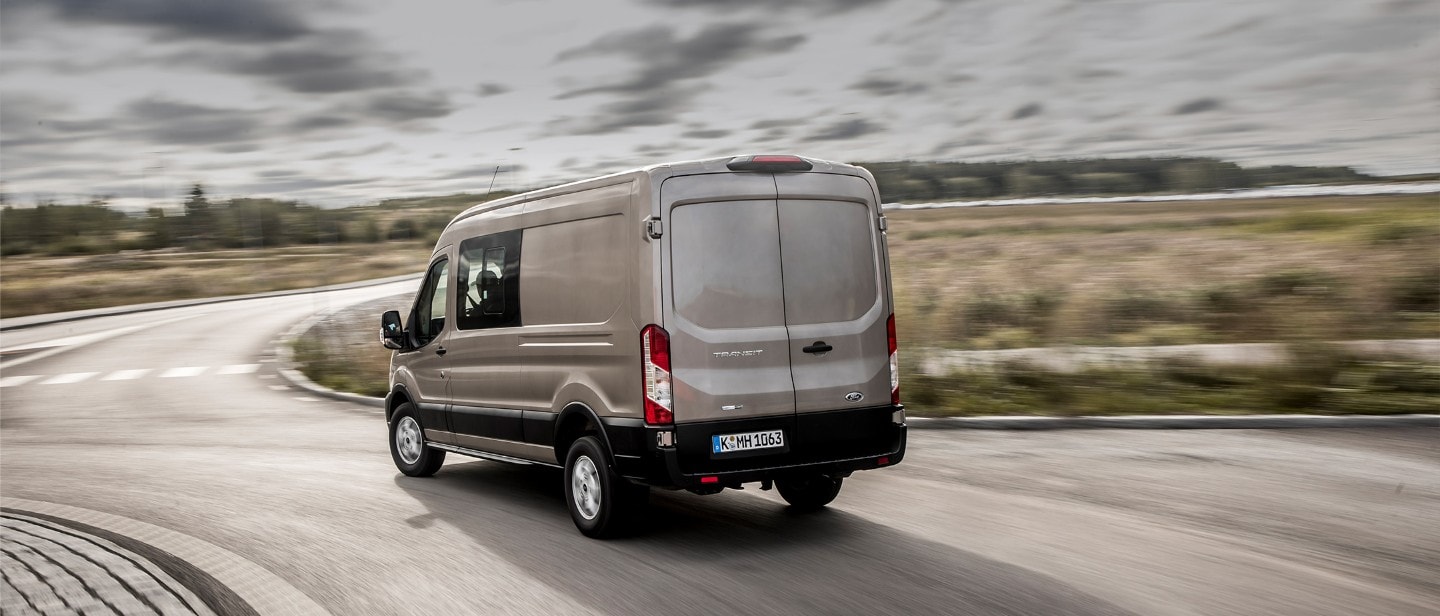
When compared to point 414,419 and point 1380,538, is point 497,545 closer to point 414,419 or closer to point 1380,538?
point 414,419

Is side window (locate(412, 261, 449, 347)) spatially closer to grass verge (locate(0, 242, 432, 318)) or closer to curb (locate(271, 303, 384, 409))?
curb (locate(271, 303, 384, 409))

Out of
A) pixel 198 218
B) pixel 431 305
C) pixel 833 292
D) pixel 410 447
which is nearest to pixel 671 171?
pixel 833 292

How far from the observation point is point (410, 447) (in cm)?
876

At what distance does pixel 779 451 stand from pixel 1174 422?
517 centimetres

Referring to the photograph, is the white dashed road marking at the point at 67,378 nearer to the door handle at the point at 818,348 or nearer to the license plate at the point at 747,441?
the license plate at the point at 747,441

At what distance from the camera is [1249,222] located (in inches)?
1219

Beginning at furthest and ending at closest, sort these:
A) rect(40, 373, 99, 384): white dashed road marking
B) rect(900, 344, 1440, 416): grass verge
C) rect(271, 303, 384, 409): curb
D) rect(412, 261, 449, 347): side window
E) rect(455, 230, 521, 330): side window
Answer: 1. rect(40, 373, 99, 384): white dashed road marking
2. rect(271, 303, 384, 409): curb
3. rect(900, 344, 1440, 416): grass verge
4. rect(412, 261, 449, 347): side window
5. rect(455, 230, 521, 330): side window

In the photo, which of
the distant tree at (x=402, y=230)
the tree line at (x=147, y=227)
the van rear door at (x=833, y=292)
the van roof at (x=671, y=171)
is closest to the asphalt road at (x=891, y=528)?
the van rear door at (x=833, y=292)

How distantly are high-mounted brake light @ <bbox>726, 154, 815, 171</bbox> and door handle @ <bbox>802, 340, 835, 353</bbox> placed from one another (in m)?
1.00

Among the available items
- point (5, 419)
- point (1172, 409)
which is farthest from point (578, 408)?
point (5, 419)

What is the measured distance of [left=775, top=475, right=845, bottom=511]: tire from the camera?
271 inches

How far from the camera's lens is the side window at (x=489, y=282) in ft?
23.2

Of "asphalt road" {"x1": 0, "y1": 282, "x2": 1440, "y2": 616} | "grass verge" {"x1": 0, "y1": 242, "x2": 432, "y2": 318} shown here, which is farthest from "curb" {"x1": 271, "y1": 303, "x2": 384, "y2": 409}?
"grass verge" {"x1": 0, "y1": 242, "x2": 432, "y2": 318}

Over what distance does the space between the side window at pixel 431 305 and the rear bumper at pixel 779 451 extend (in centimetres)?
274
